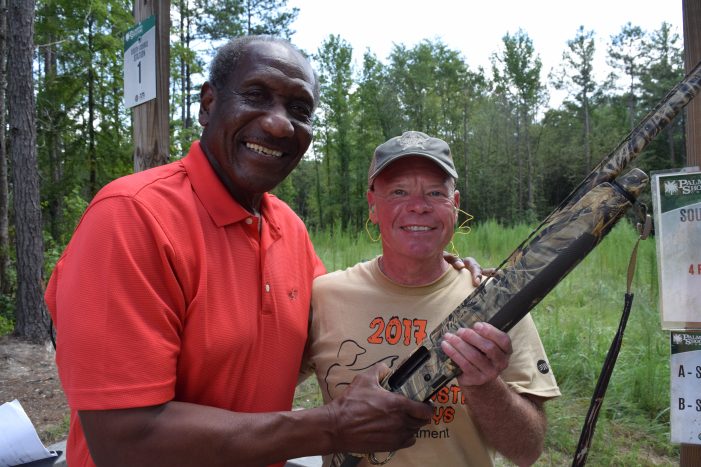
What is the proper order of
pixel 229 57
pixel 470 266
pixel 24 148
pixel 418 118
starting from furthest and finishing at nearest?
pixel 418 118 < pixel 24 148 < pixel 470 266 < pixel 229 57

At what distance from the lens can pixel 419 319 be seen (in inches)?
80.6

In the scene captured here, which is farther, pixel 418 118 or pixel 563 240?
pixel 418 118

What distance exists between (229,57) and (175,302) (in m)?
0.92

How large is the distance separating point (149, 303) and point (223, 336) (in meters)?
0.27

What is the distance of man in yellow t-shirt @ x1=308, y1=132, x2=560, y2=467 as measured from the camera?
188 cm

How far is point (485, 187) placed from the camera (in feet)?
127

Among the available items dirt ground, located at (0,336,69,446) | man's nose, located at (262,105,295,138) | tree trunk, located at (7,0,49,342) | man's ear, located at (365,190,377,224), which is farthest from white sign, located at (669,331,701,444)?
tree trunk, located at (7,0,49,342)

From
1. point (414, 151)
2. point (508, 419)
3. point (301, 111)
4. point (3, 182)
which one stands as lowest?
point (508, 419)

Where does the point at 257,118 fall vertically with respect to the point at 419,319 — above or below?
above

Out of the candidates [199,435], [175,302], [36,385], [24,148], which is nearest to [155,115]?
[175,302]

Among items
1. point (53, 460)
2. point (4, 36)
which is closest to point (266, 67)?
point (53, 460)

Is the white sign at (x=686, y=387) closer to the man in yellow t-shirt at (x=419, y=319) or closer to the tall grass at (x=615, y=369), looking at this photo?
the man in yellow t-shirt at (x=419, y=319)

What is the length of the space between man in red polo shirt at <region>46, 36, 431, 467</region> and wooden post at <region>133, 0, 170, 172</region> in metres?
1.12

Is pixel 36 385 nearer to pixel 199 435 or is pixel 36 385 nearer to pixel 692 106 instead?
pixel 199 435
